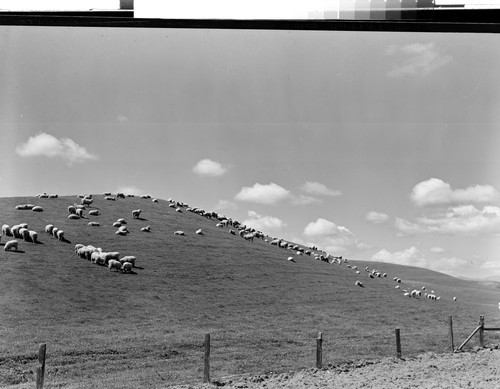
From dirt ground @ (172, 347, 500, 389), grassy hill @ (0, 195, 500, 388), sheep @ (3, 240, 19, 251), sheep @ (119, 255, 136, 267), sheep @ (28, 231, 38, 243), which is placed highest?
sheep @ (28, 231, 38, 243)

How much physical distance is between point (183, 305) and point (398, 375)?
37.3ft

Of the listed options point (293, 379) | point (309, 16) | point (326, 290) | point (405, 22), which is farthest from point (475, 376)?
point (326, 290)

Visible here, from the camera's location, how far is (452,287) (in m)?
30.9

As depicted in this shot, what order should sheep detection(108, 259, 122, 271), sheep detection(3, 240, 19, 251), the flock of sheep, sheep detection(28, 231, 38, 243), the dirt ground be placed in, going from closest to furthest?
the dirt ground
sheep detection(3, 240, 19, 251)
sheep detection(108, 259, 122, 271)
the flock of sheep
sheep detection(28, 231, 38, 243)

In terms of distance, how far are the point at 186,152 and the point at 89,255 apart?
10577mm

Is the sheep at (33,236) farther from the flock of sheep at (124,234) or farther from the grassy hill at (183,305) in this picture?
the grassy hill at (183,305)

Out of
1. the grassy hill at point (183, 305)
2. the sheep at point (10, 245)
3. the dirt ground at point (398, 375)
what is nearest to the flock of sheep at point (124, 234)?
the sheep at point (10, 245)

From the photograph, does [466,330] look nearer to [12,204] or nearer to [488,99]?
[488,99]

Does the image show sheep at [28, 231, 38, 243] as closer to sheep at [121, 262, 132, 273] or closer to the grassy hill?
the grassy hill

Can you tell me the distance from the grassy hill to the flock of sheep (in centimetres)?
41

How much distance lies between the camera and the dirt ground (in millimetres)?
9815

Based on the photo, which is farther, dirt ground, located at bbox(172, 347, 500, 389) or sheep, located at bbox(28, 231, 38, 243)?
sheep, located at bbox(28, 231, 38, 243)

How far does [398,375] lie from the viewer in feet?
35.9

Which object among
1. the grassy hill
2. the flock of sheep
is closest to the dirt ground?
the grassy hill
